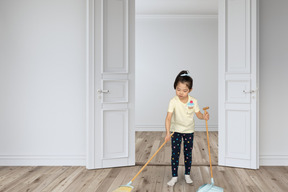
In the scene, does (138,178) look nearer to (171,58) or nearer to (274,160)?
(274,160)

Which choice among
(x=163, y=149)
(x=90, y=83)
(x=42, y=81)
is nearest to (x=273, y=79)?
(x=163, y=149)

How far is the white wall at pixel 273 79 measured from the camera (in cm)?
421

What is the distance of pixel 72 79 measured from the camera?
4.20m

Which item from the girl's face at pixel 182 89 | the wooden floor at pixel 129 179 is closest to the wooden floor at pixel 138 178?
the wooden floor at pixel 129 179

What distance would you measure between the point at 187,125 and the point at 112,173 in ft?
3.60

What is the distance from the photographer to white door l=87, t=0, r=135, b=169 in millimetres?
4008

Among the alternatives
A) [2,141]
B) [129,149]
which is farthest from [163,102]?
[2,141]

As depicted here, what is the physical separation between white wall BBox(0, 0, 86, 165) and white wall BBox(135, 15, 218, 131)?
3.46 m

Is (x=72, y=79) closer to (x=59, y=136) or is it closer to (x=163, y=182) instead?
(x=59, y=136)

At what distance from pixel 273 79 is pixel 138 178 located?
2.06 metres

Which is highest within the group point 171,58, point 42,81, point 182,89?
point 171,58

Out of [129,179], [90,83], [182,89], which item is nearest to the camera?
[182,89]

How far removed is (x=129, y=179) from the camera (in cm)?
355

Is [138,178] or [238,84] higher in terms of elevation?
[238,84]
